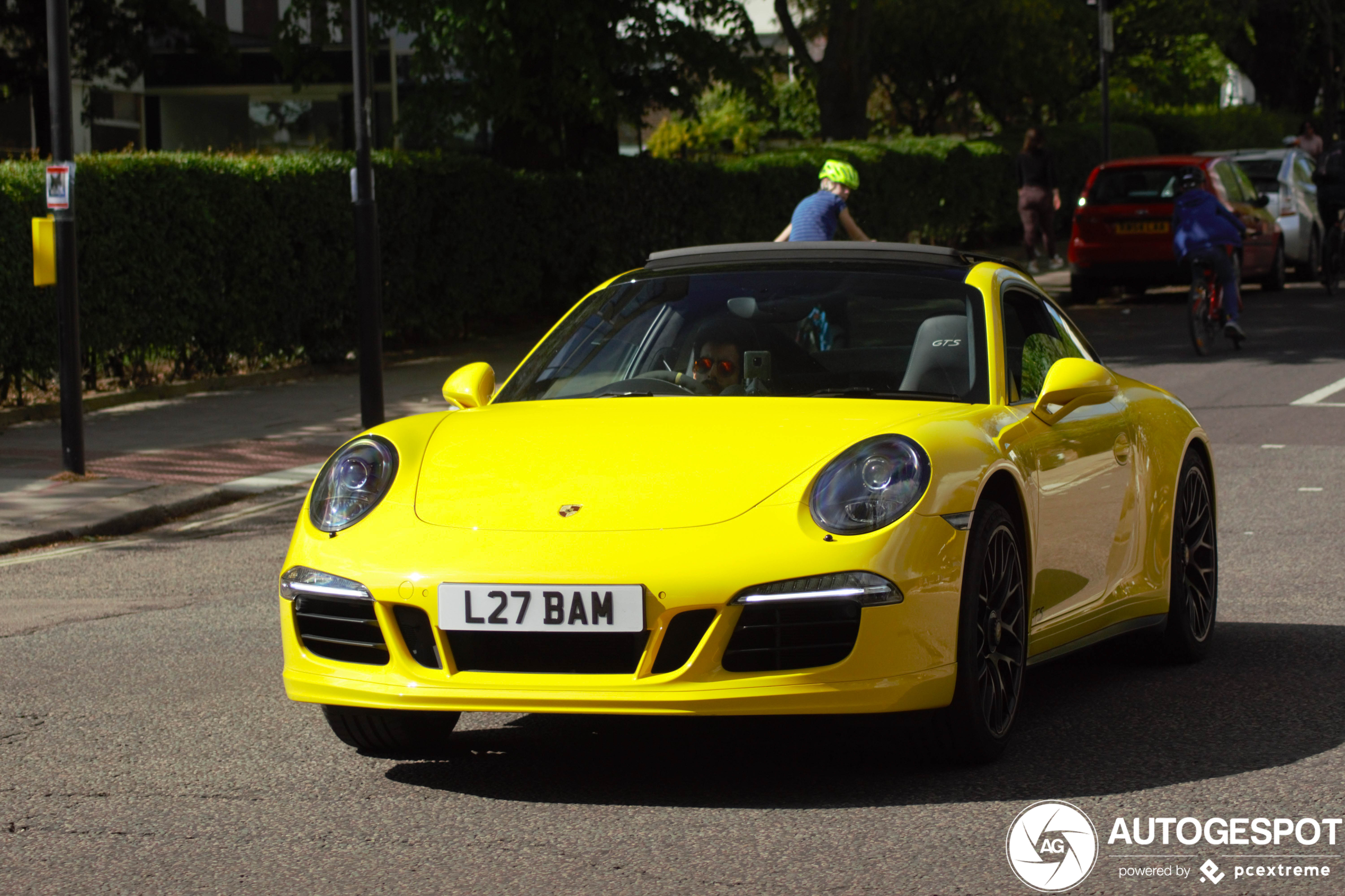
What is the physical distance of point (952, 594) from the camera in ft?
15.8

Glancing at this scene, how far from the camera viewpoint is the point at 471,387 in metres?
6.04

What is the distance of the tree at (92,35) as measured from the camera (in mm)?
25219

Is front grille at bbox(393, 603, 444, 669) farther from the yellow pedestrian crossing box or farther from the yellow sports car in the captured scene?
the yellow pedestrian crossing box

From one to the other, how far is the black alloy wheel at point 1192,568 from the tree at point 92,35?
69.8 feet

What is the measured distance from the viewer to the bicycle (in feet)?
59.9

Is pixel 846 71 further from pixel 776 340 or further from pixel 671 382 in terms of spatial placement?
pixel 671 382

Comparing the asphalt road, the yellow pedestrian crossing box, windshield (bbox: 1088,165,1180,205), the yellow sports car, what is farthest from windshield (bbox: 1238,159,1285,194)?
the yellow sports car

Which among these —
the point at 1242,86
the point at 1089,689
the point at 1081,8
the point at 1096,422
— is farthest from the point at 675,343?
the point at 1242,86

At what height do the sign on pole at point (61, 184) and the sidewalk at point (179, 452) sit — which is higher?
the sign on pole at point (61, 184)

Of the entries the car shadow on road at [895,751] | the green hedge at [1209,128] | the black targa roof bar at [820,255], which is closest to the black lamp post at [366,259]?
the black targa roof bar at [820,255]

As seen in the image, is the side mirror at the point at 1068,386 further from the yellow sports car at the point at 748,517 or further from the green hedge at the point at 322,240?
the green hedge at the point at 322,240

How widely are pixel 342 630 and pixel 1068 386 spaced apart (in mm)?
2133

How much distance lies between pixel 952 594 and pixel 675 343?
1.59 meters

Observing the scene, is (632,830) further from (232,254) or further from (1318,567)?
(232,254)
